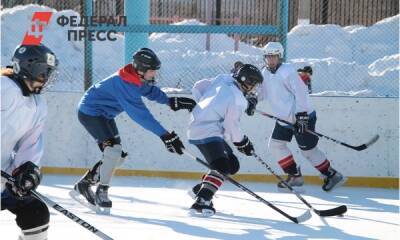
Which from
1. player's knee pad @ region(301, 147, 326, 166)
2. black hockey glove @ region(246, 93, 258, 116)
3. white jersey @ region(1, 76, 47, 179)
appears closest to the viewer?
white jersey @ region(1, 76, 47, 179)

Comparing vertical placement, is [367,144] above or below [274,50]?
below

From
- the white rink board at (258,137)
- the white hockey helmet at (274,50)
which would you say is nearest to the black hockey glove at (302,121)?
the white hockey helmet at (274,50)

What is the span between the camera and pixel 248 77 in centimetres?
473

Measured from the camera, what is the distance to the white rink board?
635cm

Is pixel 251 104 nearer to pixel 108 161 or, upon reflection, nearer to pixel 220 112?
pixel 220 112

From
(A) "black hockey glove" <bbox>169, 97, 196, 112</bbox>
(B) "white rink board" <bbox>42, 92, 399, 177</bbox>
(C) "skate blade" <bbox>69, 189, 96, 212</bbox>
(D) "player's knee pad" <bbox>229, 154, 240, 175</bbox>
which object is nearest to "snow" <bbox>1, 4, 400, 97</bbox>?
(B) "white rink board" <bbox>42, 92, 399, 177</bbox>

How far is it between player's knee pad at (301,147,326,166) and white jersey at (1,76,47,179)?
3290mm

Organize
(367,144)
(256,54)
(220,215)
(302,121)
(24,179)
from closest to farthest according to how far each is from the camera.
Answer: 1. (24,179)
2. (220,215)
3. (302,121)
4. (367,144)
5. (256,54)

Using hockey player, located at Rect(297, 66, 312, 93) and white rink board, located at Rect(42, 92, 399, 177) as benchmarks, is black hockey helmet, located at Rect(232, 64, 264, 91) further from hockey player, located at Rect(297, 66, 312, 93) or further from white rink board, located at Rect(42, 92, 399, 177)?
hockey player, located at Rect(297, 66, 312, 93)

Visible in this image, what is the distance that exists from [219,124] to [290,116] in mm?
1224

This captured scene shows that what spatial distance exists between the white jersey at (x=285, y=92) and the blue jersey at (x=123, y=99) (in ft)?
3.69

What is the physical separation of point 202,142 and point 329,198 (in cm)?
140

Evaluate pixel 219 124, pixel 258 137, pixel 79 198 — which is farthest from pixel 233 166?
pixel 258 137

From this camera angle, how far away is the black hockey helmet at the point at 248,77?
4.73 meters
